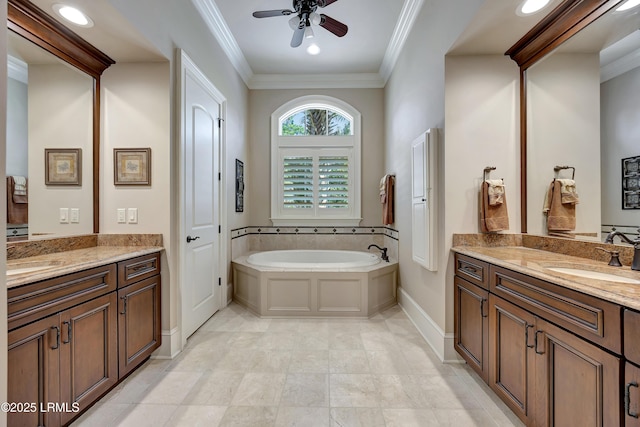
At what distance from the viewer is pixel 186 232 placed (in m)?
2.65

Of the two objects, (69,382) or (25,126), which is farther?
(25,126)

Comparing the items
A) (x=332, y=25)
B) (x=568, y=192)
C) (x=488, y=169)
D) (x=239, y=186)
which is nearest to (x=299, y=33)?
(x=332, y=25)

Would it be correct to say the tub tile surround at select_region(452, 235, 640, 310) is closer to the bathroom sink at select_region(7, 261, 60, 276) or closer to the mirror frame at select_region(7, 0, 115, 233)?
the bathroom sink at select_region(7, 261, 60, 276)

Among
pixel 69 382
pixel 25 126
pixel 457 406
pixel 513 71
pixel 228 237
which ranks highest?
pixel 513 71

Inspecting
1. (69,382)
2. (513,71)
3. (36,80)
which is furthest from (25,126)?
(513,71)

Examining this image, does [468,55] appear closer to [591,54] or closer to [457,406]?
[591,54]

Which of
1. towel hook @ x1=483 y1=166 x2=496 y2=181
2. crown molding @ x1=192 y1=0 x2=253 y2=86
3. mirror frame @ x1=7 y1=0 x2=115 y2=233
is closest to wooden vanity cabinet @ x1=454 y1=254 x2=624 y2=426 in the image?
towel hook @ x1=483 y1=166 x2=496 y2=181

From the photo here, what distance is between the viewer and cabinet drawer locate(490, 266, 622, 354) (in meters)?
1.07

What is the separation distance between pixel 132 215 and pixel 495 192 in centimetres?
280

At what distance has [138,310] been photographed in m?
2.14

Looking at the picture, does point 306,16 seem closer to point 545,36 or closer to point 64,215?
point 545,36

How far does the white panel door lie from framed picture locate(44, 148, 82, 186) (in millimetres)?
733

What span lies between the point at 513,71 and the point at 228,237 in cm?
325

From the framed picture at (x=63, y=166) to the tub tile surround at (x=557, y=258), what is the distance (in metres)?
2.92
